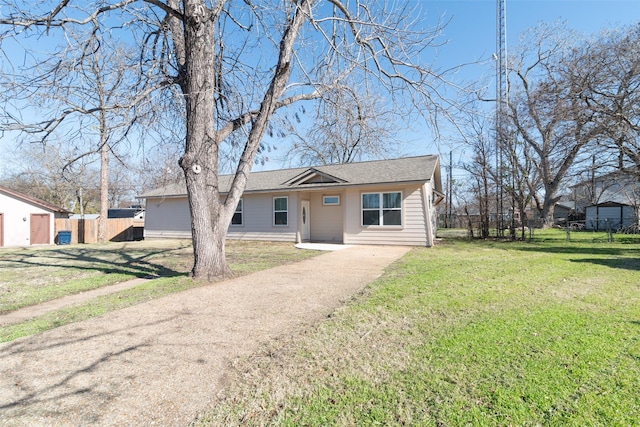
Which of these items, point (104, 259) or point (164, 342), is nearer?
point (164, 342)

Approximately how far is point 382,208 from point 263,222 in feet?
19.8

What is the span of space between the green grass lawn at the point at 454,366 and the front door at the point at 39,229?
21.1 meters

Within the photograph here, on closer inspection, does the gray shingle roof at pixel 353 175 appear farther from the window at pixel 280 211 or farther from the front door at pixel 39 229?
the front door at pixel 39 229

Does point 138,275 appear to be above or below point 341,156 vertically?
below

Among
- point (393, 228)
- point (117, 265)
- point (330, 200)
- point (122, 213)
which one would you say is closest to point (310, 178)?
point (330, 200)

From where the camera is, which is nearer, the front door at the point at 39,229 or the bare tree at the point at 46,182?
the front door at the point at 39,229

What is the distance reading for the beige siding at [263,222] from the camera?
14.8 metres

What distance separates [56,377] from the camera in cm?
268

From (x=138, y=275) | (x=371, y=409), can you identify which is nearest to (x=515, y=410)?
(x=371, y=409)

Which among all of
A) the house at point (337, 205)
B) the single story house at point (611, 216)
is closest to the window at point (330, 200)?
the house at point (337, 205)

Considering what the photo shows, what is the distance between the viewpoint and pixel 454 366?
2709mm

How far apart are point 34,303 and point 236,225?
36.5 feet

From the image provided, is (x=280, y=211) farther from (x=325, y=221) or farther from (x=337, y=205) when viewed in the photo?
(x=337, y=205)

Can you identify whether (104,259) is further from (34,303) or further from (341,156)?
(341,156)
